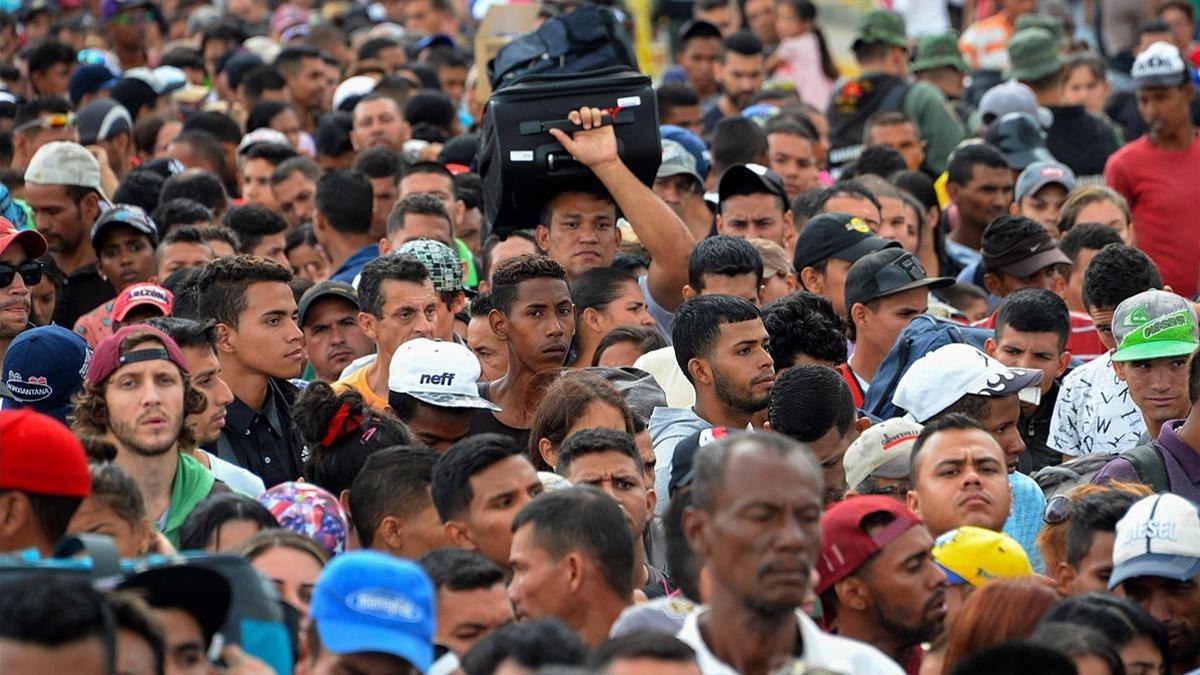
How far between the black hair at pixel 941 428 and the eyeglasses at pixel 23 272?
3.65 meters

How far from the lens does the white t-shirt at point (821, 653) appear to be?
4.74 metres

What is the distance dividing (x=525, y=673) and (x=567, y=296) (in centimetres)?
385

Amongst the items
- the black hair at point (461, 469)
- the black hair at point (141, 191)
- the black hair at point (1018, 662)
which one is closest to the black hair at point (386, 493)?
the black hair at point (461, 469)

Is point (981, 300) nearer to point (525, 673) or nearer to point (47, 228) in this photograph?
point (47, 228)

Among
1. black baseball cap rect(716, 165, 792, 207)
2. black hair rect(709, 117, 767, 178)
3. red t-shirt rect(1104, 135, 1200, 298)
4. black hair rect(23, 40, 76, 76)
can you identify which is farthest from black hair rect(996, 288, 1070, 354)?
black hair rect(23, 40, 76, 76)

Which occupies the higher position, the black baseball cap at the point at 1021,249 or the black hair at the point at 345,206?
the black hair at the point at 345,206

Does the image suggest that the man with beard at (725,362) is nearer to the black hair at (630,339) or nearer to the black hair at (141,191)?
the black hair at (630,339)

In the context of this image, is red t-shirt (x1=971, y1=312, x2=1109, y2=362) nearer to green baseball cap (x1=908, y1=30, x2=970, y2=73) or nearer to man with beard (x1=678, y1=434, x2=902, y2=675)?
man with beard (x1=678, y1=434, x2=902, y2=675)

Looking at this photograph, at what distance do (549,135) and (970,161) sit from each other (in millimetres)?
3662

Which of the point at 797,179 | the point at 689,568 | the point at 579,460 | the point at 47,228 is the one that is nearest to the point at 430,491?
the point at 579,460

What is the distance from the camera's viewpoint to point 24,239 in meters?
8.56

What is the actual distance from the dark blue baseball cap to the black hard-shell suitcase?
2281 millimetres

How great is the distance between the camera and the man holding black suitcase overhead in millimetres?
8984

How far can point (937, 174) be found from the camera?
46.6 ft
